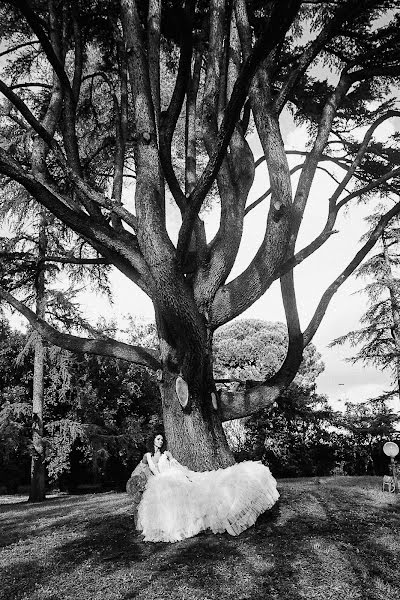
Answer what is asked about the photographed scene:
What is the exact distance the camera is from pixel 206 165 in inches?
207

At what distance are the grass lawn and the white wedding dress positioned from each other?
139 mm

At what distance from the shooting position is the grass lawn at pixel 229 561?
134 inches

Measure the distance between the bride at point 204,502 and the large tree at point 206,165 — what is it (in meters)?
0.40

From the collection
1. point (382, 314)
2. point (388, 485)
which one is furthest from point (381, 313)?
point (388, 485)

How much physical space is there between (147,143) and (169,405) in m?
3.41

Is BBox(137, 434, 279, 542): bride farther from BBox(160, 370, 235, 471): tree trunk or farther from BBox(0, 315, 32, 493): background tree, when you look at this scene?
BBox(0, 315, 32, 493): background tree

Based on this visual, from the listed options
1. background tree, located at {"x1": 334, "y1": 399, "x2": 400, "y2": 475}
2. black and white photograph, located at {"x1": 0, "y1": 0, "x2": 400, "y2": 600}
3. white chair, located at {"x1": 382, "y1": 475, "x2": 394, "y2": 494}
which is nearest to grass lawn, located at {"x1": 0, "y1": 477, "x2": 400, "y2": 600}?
black and white photograph, located at {"x1": 0, "y1": 0, "x2": 400, "y2": 600}

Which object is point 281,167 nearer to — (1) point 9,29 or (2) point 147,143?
(2) point 147,143

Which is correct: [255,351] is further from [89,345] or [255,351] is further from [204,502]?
[204,502]

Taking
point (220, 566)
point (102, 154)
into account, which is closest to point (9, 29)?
point (102, 154)

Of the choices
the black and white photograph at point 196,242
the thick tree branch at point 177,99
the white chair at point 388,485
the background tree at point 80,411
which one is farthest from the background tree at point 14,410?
the thick tree branch at point 177,99

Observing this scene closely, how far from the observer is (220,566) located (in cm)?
393

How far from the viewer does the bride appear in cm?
485

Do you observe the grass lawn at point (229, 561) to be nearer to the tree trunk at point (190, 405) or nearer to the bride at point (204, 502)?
the bride at point (204, 502)
